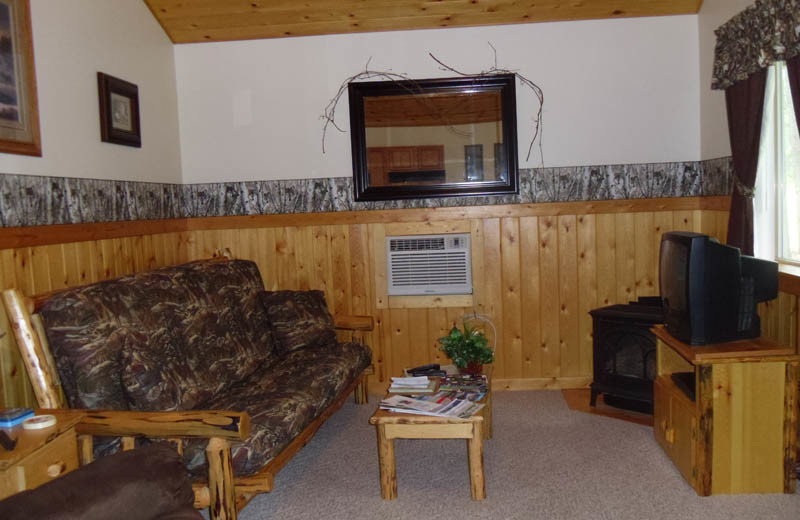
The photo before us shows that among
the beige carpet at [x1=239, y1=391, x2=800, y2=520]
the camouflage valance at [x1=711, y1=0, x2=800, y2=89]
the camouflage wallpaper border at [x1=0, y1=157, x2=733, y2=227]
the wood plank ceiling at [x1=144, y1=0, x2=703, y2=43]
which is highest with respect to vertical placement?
the wood plank ceiling at [x1=144, y1=0, x2=703, y2=43]

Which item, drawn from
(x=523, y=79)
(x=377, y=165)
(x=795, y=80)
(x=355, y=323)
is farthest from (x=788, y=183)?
(x=355, y=323)

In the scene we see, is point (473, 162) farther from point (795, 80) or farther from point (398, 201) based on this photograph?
point (795, 80)

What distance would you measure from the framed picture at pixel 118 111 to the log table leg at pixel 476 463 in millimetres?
2342

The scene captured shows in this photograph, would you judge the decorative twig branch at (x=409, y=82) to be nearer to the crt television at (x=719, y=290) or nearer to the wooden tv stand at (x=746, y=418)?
the crt television at (x=719, y=290)

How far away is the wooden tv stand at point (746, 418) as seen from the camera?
271 cm

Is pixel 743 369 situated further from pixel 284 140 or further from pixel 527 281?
pixel 284 140

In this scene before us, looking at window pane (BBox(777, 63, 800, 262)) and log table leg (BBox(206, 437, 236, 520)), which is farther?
window pane (BBox(777, 63, 800, 262))

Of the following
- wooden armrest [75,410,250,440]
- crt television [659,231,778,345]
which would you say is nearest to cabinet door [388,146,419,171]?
crt television [659,231,778,345]

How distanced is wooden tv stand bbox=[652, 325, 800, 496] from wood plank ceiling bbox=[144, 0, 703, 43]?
236cm

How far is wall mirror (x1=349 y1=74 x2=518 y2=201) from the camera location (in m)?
4.36

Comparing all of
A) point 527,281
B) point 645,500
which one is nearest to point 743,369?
point 645,500

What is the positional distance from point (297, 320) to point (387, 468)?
4.22 ft

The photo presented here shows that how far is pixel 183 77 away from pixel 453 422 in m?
2.98

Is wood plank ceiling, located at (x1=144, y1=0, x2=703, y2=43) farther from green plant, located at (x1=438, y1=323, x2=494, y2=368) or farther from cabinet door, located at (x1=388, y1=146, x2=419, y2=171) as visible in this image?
green plant, located at (x1=438, y1=323, x2=494, y2=368)
